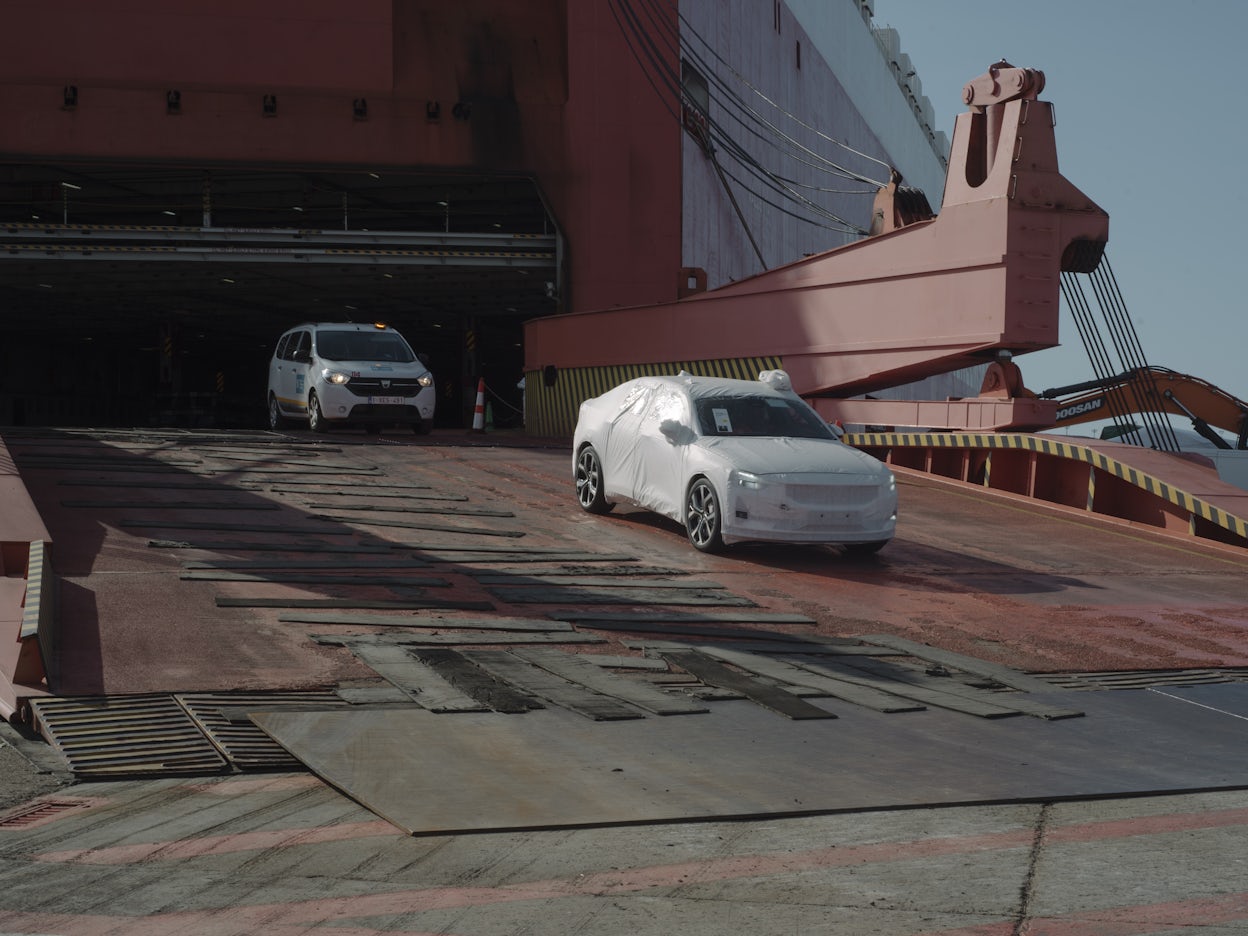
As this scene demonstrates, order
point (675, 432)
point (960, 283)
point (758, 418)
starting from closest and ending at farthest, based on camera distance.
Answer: point (675, 432) < point (758, 418) < point (960, 283)

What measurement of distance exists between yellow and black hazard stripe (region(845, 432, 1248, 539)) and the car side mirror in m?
5.85

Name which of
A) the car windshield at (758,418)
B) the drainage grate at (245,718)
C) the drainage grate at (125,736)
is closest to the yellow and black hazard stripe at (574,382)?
the car windshield at (758,418)

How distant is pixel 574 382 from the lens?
2847cm

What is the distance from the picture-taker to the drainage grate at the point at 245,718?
6.06m

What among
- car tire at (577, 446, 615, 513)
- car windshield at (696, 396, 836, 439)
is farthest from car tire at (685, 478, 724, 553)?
car tire at (577, 446, 615, 513)

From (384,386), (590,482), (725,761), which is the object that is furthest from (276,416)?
(725,761)

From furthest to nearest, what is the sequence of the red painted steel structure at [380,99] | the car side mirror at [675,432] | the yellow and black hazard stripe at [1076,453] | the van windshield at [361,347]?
1. the red painted steel structure at [380,99]
2. the van windshield at [361,347]
3. the yellow and black hazard stripe at [1076,453]
4. the car side mirror at [675,432]

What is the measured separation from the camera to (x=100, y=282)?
107 ft

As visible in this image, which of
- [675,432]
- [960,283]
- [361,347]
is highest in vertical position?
[960,283]

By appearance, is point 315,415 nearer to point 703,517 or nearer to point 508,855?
point 703,517

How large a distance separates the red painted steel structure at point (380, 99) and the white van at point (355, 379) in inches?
227

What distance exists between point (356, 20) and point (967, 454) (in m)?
16.2

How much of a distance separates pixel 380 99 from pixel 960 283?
13794mm

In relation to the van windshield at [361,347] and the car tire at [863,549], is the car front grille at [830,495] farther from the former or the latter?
the van windshield at [361,347]
